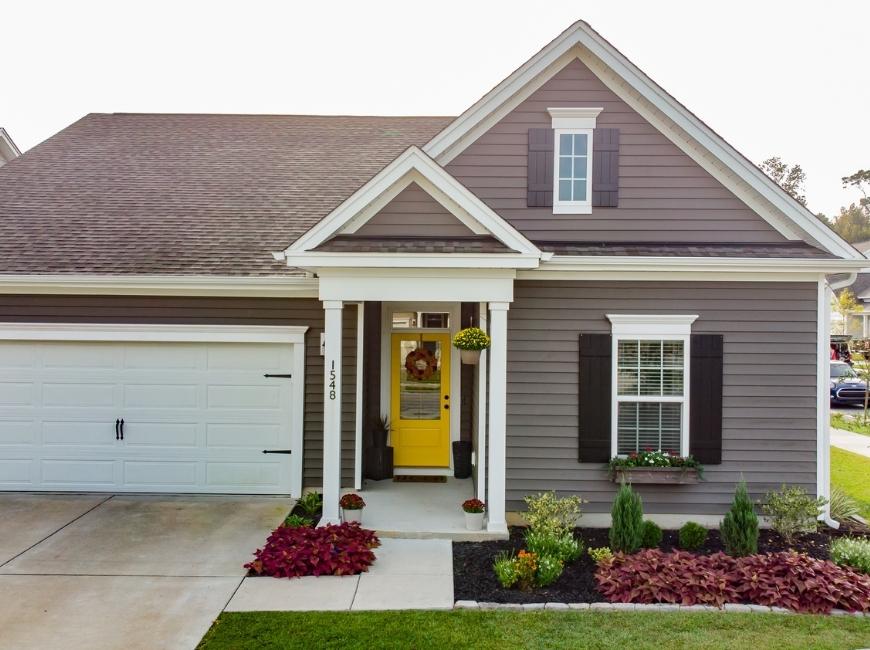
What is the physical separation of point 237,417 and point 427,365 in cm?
303

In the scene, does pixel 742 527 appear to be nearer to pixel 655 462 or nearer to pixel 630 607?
pixel 655 462

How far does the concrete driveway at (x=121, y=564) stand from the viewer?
527 cm

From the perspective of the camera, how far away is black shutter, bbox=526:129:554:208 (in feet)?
28.0

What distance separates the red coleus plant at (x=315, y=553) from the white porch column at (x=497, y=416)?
1.50 meters

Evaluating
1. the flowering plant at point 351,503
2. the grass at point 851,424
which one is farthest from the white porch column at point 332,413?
the grass at point 851,424

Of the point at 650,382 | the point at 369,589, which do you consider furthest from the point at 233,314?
the point at 650,382

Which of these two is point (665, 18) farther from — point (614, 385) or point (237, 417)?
point (237, 417)

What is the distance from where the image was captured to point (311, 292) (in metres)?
8.92

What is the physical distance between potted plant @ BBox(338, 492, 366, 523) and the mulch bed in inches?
50.2

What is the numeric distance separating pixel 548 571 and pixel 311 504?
11.6ft

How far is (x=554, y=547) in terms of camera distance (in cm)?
669

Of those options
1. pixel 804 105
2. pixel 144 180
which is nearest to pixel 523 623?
pixel 144 180

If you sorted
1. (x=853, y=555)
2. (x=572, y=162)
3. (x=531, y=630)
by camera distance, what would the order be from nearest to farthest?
(x=531, y=630)
(x=853, y=555)
(x=572, y=162)

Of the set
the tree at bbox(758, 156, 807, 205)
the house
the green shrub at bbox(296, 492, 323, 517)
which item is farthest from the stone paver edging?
the tree at bbox(758, 156, 807, 205)
